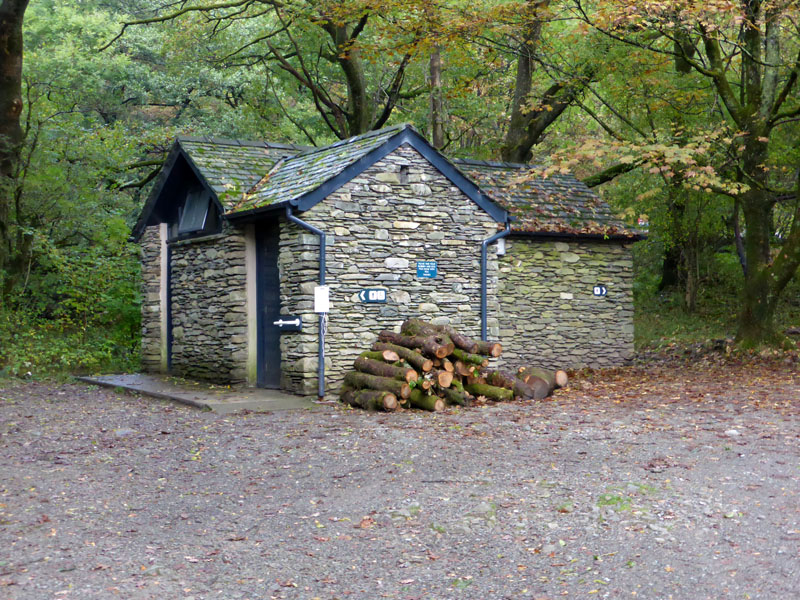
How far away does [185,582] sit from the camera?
5082 millimetres

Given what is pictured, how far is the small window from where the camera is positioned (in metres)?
15.0

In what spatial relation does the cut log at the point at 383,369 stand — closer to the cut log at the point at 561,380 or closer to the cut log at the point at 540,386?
the cut log at the point at 540,386

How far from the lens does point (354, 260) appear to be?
12.9 meters

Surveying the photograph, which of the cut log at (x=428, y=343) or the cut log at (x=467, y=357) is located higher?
the cut log at (x=428, y=343)

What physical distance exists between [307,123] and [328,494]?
21.7m

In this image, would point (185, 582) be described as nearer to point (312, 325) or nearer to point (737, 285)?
point (312, 325)

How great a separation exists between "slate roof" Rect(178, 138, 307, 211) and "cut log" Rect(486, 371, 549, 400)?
517cm

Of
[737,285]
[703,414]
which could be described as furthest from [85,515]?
[737,285]

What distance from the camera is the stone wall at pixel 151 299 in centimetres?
1661

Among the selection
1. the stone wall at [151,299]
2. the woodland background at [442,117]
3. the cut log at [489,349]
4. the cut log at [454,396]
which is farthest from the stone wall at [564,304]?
the stone wall at [151,299]

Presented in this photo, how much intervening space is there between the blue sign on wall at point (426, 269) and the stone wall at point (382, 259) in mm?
73

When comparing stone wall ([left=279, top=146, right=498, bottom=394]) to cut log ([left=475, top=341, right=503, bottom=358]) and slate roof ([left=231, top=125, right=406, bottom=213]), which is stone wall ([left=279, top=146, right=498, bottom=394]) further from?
cut log ([left=475, top=341, right=503, bottom=358])

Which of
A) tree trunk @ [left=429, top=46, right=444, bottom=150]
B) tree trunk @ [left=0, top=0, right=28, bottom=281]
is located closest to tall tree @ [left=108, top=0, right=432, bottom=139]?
tree trunk @ [left=429, top=46, right=444, bottom=150]

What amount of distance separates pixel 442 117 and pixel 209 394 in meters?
12.2
